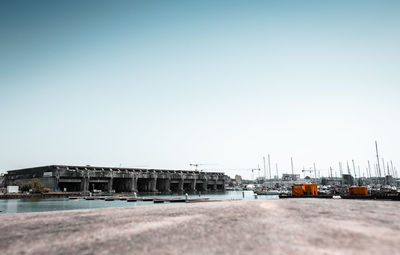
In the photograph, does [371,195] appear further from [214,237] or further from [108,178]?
[108,178]

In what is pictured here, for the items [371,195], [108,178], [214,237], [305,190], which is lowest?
[371,195]

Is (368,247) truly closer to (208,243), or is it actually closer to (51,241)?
(208,243)

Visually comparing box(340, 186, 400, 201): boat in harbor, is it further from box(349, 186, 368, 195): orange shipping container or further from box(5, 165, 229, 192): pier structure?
box(5, 165, 229, 192): pier structure

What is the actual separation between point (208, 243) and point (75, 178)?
122869 millimetres

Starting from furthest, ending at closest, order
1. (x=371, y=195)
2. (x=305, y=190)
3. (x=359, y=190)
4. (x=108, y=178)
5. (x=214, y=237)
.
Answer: (x=108, y=178) < (x=305, y=190) < (x=359, y=190) < (x=371, y=195) < (x=214, y=237)

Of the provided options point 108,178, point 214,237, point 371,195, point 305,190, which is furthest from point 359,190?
point 108,178

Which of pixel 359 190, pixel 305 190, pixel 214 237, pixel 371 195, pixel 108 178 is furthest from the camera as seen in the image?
pixel 108 178

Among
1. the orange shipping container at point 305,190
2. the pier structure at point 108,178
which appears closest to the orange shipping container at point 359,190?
the orange shipping container at point 305,190

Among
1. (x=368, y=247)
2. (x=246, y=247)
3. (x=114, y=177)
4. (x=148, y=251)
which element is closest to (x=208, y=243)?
(x=246, y=247)

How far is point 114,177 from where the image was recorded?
432 ft

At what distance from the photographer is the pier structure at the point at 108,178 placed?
113438 mm

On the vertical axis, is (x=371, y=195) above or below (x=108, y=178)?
below

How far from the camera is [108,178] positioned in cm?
13025

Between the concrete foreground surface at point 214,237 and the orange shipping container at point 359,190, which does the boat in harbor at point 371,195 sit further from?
the concrete foreground surface at point 214,237
